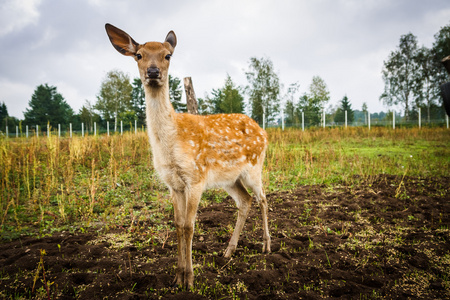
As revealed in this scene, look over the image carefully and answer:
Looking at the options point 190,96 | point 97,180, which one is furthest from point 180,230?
point 190,96

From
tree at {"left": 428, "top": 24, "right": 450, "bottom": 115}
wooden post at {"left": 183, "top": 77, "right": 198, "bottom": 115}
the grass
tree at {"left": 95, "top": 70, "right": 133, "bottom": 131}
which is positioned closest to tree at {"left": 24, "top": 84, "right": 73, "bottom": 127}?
tree at {"left": 95, "top": 70, "right": 133, "bottom": 131}

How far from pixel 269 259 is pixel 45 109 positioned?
2066 inches

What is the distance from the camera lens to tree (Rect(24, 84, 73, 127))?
44.4 m

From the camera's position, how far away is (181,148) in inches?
107

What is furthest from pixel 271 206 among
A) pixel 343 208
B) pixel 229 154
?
pixel 229 154

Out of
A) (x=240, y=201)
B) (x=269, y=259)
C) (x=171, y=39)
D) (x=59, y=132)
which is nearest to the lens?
(x=269, y=259)

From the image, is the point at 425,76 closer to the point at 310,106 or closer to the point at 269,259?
the point at 310,106

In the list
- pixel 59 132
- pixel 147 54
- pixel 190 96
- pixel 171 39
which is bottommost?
pixel 59 132

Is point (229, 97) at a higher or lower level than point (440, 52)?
lower

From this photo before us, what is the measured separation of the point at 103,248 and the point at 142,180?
3.19 meters

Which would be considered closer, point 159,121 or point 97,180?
point 159,121

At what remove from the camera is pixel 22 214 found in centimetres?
449

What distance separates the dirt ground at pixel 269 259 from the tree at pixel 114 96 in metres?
35.2

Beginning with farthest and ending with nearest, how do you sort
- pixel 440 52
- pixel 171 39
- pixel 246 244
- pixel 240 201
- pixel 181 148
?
1. pixel 440 52
2. pixel 240 201
3. pixel 246 244
4. pixel 171 39
5. pixel 181 148
